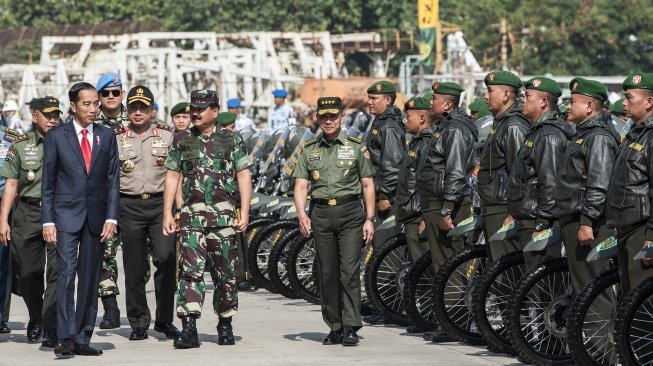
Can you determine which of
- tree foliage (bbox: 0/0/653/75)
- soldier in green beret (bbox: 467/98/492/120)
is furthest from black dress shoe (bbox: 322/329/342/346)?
tree foliage (bbox: 0/0/653/75)

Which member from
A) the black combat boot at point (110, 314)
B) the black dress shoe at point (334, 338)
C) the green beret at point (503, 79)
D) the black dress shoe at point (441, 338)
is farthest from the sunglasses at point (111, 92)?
the black dress shoe at point (441, 338)

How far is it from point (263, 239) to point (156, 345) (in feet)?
13.8

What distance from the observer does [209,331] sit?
518 inches

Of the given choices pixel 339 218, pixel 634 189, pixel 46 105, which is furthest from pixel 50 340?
pixel 634 189

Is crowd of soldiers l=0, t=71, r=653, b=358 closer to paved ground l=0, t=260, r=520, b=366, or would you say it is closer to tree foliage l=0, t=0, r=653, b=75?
paved ground l=0, t=260, r=520, b=366

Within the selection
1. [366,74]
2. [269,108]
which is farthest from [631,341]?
[366,74]

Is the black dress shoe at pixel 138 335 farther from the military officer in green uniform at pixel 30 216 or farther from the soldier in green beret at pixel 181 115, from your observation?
the soldier in green beret at pixel 181 115

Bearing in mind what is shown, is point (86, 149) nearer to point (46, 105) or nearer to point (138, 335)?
point (46, 105)

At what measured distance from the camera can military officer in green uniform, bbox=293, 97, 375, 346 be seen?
476 inches

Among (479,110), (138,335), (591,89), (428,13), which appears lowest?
(138,335)

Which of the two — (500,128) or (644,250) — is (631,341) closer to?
(644,250)

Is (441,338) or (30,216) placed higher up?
(30,216)

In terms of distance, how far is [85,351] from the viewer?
11461 mm

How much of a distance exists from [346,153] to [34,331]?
113 inches
